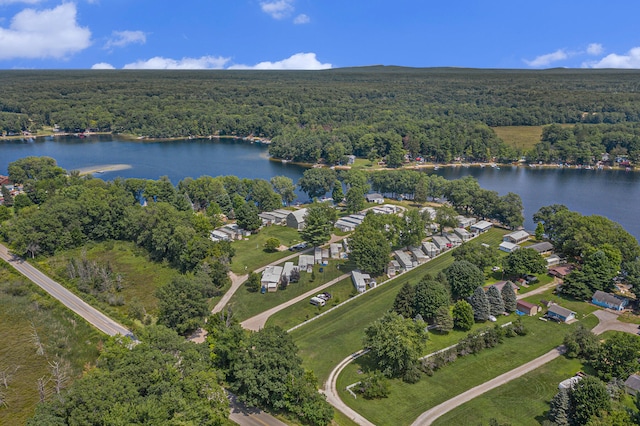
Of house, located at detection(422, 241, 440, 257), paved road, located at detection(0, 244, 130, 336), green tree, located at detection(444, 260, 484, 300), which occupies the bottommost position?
paved road, located at detection(0, 244, 130, 336)

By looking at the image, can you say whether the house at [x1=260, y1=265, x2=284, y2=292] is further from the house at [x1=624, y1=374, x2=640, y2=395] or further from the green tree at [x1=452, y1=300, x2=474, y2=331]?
the house at [x1=624, y1=374, x2=640, y2=395]

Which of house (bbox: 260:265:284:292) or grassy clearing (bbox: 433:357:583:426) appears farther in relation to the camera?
house (bbox: 260:265:284:292)

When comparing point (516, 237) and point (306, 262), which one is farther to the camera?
point (516, 237)

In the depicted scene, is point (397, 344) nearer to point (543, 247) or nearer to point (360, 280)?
point (360, 280)

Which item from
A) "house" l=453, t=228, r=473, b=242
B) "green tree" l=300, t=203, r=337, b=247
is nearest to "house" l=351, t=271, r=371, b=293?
"green tree" l=300, t=203, r=337, b=247

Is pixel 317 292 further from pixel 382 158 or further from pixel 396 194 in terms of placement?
pixel 382 158

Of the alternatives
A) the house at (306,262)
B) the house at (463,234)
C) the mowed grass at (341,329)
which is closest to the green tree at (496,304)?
the mowed grass at (341,329)

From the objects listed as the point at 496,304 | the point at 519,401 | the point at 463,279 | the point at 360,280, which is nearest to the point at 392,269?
the point at 360,280
